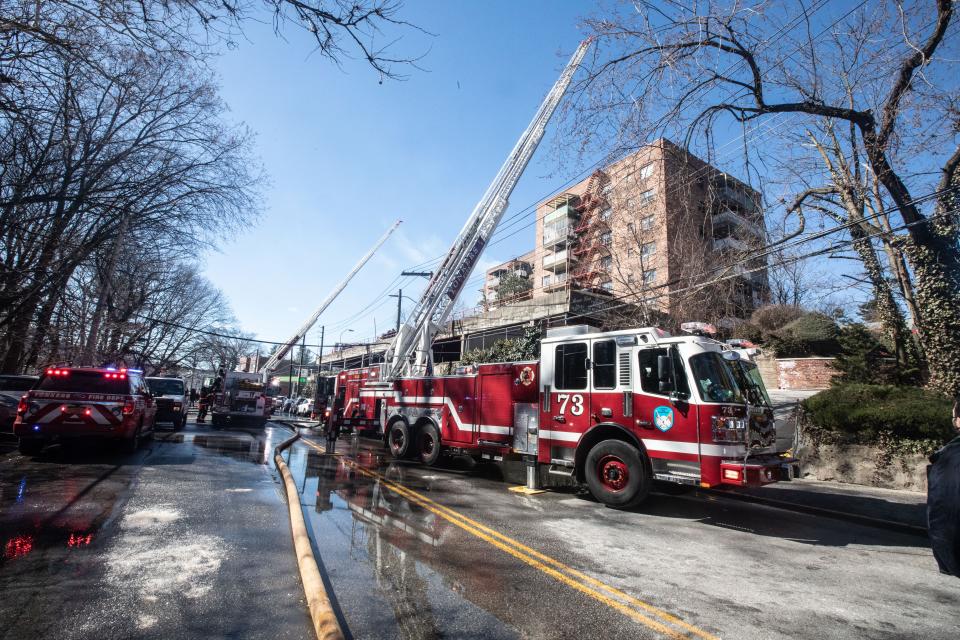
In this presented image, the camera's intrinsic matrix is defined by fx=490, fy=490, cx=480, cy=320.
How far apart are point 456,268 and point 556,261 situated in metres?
31.5

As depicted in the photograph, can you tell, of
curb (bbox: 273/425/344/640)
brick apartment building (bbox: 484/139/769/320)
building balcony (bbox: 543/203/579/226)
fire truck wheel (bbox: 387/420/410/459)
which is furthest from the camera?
building balcony (bbox: 543/203/579/226)

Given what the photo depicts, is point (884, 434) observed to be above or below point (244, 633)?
above

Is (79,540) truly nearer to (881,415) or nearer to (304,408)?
(881,415)

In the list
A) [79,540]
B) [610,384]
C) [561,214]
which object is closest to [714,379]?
[610,384]

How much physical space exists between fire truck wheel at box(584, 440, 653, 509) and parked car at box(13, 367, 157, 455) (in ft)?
31.8

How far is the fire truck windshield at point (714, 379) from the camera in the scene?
285 inches

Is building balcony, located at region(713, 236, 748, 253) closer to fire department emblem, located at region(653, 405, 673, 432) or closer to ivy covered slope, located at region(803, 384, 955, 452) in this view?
ivy covered slope, located at region(803, 384, 955, 452)

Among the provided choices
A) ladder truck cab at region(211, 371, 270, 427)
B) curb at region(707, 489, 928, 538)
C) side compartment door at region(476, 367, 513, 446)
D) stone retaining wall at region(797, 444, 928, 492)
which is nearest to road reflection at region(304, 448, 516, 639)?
side compartment door at region(476, 367, 513, 446)

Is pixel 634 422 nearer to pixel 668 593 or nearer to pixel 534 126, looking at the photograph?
pixel 668 593

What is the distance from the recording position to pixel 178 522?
594 centimetres

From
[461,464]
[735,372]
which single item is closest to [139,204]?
[461,464]

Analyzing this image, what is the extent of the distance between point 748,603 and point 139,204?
14159mm

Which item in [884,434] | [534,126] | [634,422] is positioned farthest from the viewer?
[534,126]

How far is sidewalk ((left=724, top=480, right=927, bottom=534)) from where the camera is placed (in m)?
8.02
